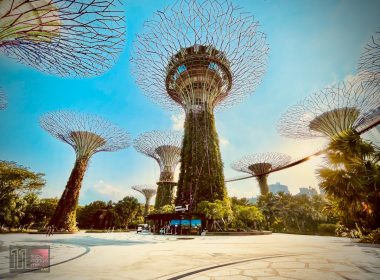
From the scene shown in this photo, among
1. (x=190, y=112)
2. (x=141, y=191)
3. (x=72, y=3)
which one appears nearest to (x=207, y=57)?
(x=190, y=112)

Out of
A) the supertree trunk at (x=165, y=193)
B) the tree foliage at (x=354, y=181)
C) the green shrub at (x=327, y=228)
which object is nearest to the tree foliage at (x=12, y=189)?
the supertree trunk at (x=165, y=193)

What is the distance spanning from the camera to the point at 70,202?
86.8ft

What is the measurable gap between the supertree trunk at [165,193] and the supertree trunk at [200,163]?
A: 1746 cm

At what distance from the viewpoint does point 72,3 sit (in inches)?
175

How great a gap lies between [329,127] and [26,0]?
2731 cm

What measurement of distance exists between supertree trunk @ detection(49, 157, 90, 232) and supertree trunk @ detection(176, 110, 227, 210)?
12.9 meters

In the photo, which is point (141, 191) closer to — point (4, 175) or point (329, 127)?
point (4, 175)

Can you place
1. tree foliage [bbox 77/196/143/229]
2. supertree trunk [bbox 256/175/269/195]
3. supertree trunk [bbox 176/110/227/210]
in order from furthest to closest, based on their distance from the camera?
supertree trunk [bbox 256/175/269/195] → tree foliage [bbox 77/196/143/229] → supertree trunk [bbox 176/110/227/210]

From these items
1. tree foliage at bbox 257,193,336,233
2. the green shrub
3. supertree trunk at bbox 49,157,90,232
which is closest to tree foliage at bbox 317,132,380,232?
the green shrub

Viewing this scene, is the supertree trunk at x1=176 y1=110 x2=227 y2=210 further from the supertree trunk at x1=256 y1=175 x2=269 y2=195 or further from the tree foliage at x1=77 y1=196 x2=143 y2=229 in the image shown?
the supertree trunk at x1=256 y1=175 x2=269 y2=195

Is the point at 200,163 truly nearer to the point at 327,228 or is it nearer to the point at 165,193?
the point at 327,228

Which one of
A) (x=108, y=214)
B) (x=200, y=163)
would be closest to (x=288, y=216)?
(x=200, y=163)

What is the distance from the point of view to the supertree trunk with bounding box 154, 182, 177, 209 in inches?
1817

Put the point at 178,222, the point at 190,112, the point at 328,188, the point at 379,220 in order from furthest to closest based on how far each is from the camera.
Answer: the point at 190,112
the point at 178,222
the point at 328,188
the point at 379,220
